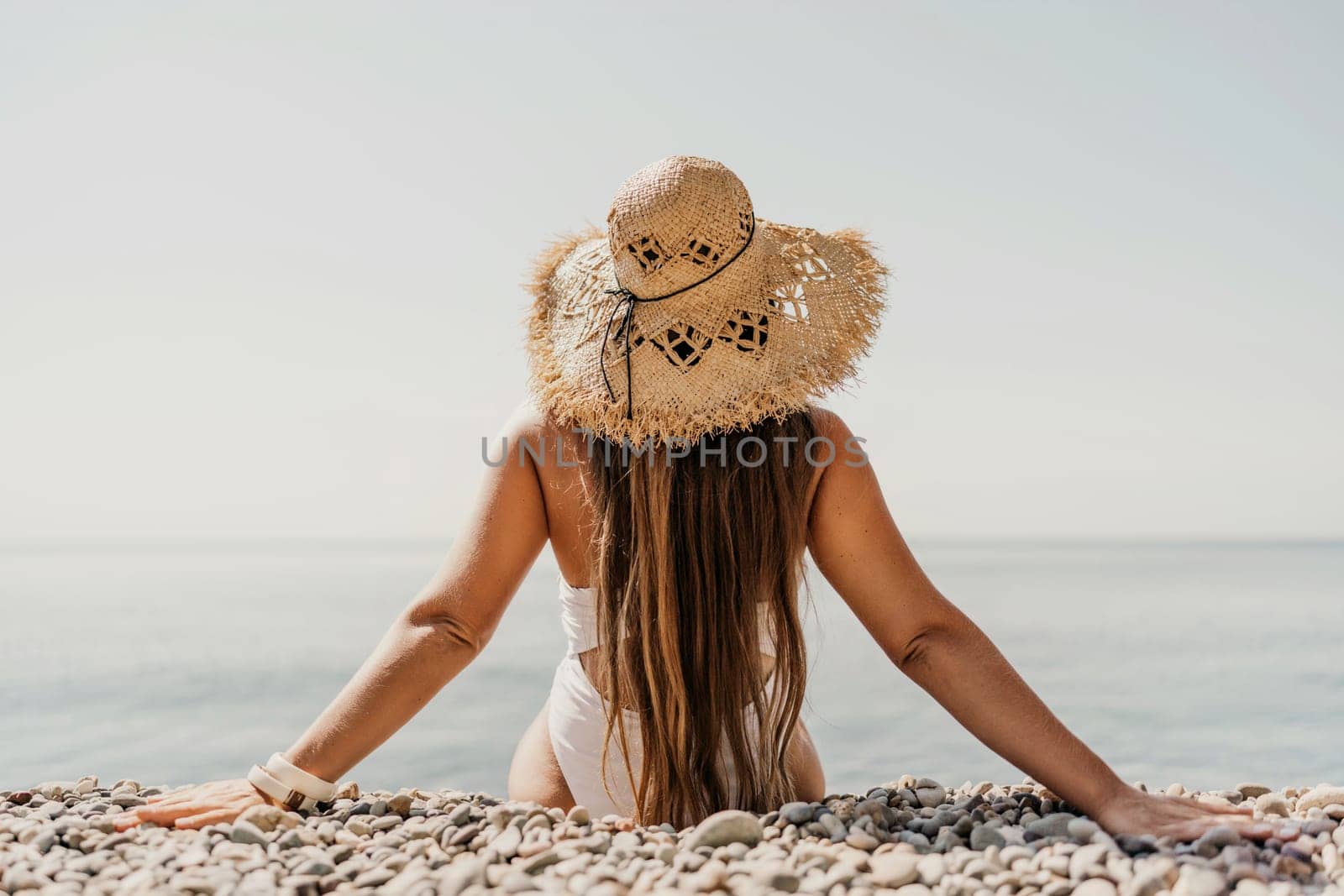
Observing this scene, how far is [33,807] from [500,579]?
122 centimetres

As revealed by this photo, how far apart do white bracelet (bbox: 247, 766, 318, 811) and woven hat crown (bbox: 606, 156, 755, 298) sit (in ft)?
4.30

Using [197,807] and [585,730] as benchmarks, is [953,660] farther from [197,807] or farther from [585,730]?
[197,807]

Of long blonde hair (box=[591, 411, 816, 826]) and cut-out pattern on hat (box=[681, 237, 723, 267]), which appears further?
long blonde hair (box=[591, 411, 816, 826])

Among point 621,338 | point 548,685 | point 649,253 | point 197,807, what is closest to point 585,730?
point 197,807

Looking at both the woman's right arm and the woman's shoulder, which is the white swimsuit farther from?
the woman's shoulder

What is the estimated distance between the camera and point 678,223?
2049mm

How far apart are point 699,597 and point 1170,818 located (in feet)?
3.32

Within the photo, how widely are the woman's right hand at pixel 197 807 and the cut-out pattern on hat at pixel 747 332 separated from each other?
1.40 meters

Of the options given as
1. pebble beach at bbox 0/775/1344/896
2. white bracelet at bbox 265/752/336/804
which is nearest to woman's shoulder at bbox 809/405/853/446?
pebble beach at bbox 0/775/1344/896

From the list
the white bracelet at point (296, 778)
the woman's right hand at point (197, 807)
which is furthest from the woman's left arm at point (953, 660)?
the woman's right hand at point (197, 807)

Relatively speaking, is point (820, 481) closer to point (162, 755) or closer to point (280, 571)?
point (162, 755)

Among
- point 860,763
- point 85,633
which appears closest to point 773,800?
point 860,763

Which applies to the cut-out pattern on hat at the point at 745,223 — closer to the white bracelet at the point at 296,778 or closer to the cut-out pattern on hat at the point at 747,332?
the cut-out pattern on hat at the point at 747,332

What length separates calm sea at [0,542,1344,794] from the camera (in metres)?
7.18
